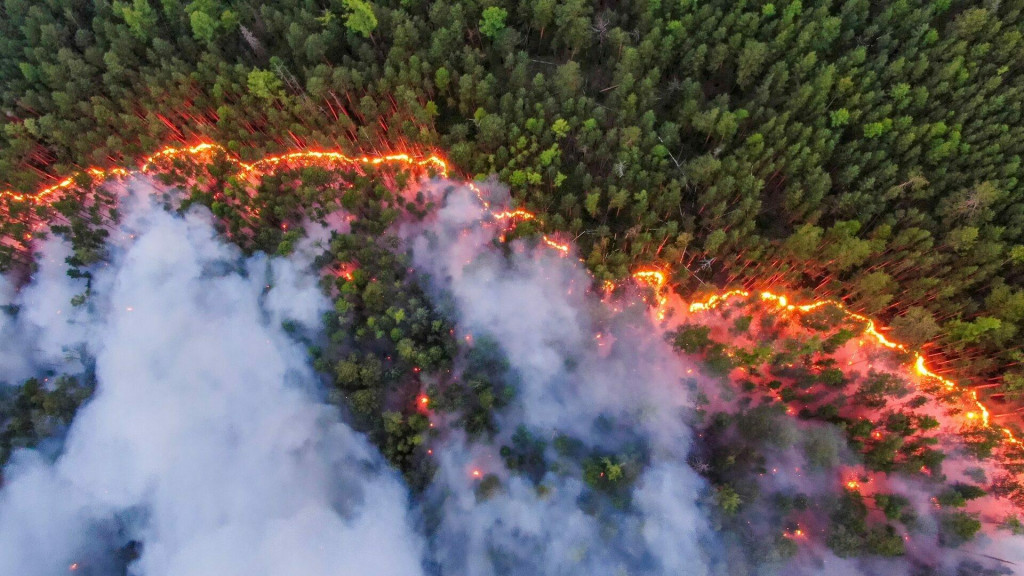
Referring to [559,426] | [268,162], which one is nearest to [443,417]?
[559,426]

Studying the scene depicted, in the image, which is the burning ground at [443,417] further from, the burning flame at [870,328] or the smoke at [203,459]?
the burning flame at [870,328]

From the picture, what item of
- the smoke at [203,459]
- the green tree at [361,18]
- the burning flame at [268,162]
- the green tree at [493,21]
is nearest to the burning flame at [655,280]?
the burning flame at [268,162]

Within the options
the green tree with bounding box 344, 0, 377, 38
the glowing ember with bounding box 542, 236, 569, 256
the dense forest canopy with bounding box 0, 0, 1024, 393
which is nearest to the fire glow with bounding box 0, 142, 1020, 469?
the glowing ember with bounding box 542, 236, 569, 256

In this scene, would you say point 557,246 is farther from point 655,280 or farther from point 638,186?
point 638,186

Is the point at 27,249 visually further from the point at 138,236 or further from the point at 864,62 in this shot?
the point at 864,62

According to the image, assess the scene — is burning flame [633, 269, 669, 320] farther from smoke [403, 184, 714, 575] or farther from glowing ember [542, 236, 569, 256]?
glowing ember [542, 236, 569, 256]

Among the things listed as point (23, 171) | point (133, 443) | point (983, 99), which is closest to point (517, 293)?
A: point (133, 443)
